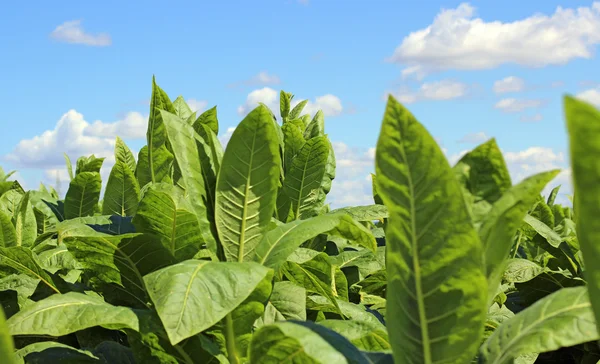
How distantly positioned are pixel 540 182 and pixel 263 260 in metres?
0.84

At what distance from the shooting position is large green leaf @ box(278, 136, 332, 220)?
113 inches

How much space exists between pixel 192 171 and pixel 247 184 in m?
0.17

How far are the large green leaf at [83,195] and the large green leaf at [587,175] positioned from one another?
8.64 feet

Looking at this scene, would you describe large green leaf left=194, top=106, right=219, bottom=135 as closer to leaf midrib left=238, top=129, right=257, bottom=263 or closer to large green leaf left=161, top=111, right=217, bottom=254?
large green leaf left=161, top=111, right=217, bottom=254

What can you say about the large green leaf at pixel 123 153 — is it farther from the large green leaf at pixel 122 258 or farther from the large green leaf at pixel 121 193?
the large green leaf at pixel 122 258

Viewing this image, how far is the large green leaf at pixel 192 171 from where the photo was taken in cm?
200

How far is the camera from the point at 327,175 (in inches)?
125

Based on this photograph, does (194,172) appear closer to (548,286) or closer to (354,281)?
(354,281)

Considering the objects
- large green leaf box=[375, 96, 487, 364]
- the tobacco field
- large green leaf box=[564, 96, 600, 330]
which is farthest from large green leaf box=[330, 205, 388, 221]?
large green leaf box=[564, 96, 600, 330]

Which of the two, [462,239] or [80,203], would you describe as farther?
[80,203]

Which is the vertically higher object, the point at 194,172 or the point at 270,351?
the point at 194,172

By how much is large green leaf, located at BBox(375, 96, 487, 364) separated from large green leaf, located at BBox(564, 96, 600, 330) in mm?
286

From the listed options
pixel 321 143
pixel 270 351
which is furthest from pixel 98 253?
pixel 321 143

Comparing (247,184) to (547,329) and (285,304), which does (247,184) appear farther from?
(547,329)
